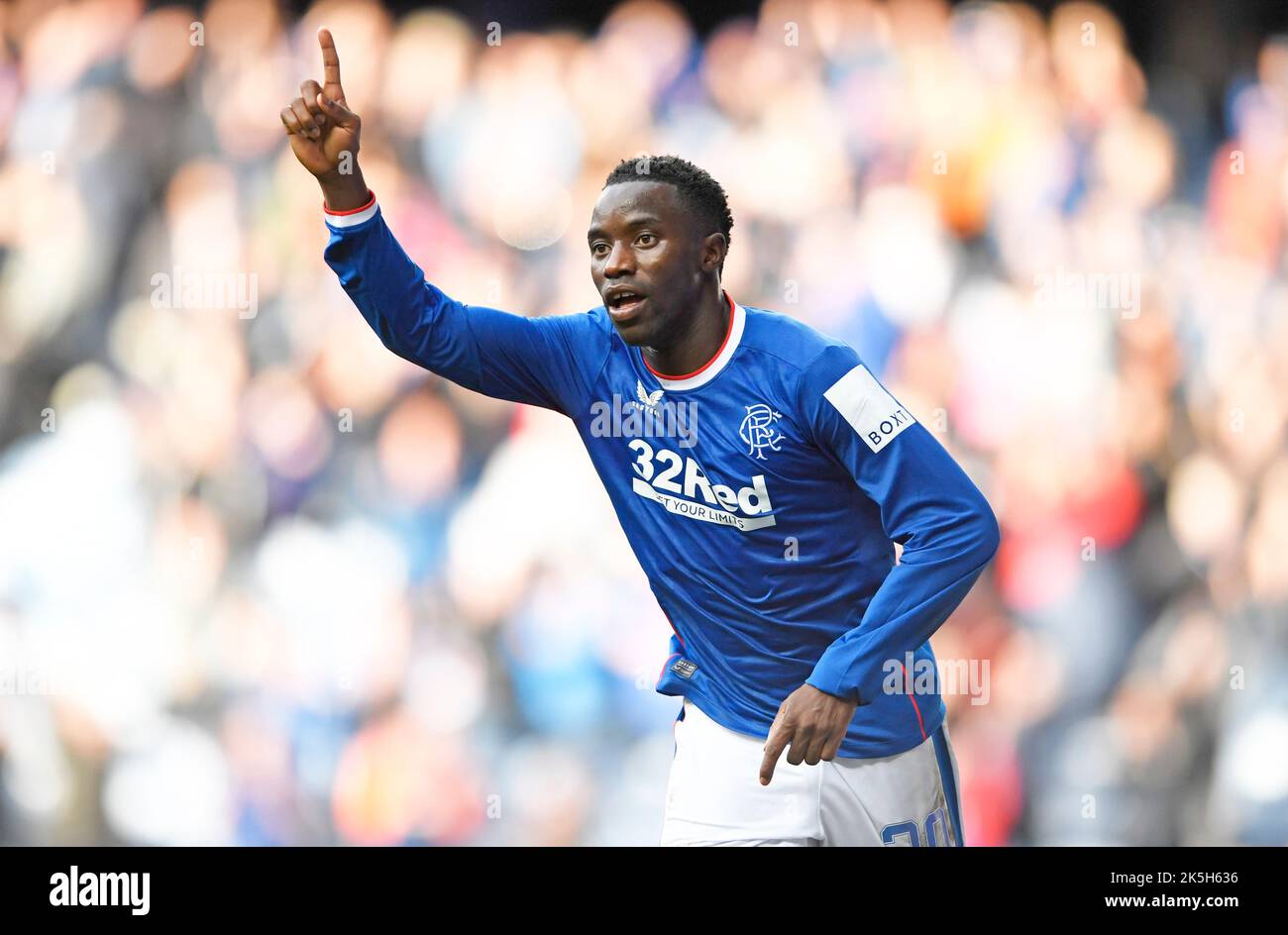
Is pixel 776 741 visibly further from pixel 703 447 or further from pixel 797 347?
pixel 797 347

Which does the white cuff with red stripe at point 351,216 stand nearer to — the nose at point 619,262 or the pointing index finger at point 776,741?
the nose at point 619,262

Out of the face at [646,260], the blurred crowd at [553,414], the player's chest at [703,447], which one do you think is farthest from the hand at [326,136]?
the blurred crowd at [553,414]

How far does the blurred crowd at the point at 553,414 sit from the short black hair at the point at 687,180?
1.66 metres

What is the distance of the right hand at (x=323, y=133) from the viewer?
2.34 meters

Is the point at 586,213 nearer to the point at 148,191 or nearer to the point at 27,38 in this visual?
the point at 148,191

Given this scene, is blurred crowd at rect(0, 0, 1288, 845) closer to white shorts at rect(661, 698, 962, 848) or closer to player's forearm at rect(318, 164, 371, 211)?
white shorts at rect(661, 698, 962, 848)

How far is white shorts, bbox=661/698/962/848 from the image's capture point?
2.49 meters

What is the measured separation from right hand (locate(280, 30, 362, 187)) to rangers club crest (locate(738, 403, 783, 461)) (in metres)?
0.86

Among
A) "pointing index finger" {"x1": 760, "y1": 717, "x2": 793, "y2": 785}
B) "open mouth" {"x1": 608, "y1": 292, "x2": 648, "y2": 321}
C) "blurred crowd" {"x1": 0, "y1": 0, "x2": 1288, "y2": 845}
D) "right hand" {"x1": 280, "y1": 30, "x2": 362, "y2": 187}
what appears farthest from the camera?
"blurred crowd" {"x1": 0, "y1": 0, "x2": 1288, "y2": 845}

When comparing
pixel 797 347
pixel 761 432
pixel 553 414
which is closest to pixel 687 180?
pixel 797 347

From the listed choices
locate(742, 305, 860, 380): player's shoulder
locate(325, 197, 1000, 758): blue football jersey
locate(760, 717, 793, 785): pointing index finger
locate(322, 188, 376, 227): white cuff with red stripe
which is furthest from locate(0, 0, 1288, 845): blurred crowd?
locate(760, 717, 793, 785): pointing index finger

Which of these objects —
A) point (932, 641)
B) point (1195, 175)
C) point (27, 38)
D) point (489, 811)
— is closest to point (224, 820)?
point (489, 811)

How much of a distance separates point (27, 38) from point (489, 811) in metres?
2.97

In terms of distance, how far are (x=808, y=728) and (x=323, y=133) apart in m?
1.37
